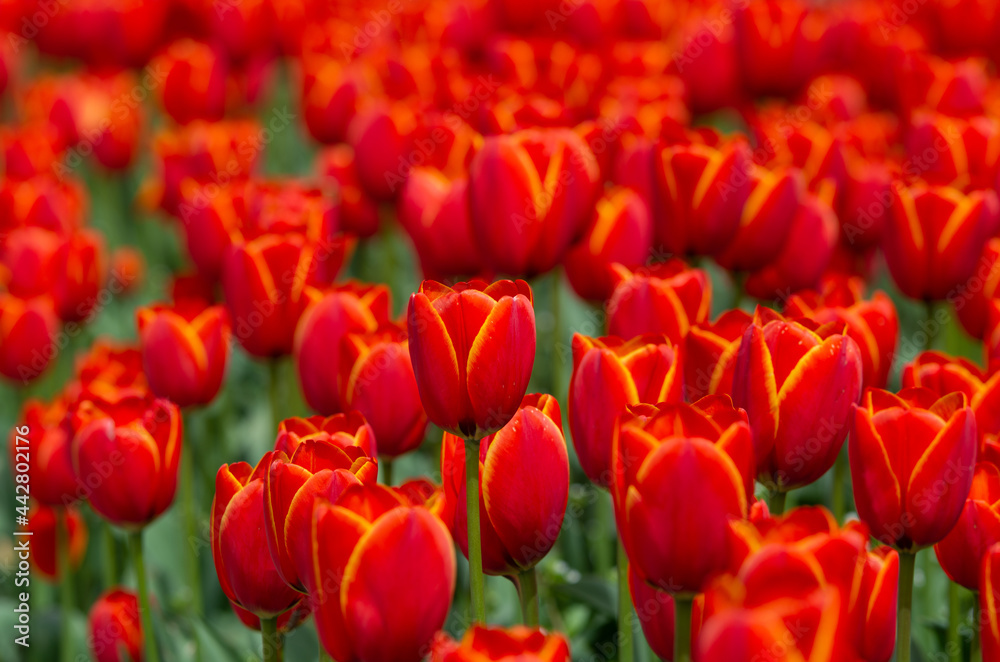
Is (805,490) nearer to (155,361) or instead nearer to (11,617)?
(155,361)

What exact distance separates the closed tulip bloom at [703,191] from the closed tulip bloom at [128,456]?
2.60 feet

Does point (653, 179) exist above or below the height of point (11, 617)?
above

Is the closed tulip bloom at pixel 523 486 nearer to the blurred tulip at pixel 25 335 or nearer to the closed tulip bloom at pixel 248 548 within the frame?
the closed tulip bloom at pixel 248 548

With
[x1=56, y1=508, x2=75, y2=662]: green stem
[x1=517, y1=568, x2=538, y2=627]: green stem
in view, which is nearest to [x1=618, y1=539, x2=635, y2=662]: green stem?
[x1=517, y1=568, x2=538, y2=627]: green stem

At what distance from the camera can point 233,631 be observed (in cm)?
190

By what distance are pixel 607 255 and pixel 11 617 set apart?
1.15 metres

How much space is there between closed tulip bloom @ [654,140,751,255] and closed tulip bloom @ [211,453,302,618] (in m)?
0.86

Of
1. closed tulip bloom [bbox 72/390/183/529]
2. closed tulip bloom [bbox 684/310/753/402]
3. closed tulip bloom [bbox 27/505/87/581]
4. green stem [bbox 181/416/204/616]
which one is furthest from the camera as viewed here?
closed tulip bloom [bbox 27/505/87/581]

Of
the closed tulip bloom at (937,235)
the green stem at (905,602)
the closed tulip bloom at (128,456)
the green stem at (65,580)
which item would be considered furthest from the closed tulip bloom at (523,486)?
the green stem at (65,580)

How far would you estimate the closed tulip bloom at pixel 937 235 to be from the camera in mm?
1751

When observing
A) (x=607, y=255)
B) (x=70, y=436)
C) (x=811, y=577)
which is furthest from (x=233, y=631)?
(x=811, y=577)

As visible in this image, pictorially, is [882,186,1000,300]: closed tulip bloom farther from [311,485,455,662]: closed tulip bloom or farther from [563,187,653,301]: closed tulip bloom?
[311,485,455,662]: closed tulip bloom

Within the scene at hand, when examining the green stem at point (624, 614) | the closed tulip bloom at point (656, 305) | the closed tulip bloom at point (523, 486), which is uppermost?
the closed tulip bloom at point (656, 305)

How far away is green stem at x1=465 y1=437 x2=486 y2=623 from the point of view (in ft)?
3.69
